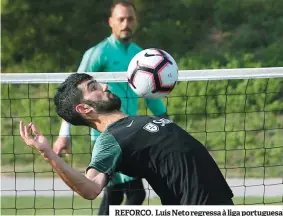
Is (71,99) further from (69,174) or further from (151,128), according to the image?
(69,174)

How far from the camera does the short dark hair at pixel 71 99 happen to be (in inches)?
198

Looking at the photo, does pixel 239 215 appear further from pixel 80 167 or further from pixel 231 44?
pixel 231 44

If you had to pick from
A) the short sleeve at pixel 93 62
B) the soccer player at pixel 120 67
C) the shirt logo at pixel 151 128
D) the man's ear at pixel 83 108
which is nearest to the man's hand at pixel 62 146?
the soccer player at pixel 120 67

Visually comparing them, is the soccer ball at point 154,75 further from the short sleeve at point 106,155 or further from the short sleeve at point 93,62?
the short sleeve at point 93,62

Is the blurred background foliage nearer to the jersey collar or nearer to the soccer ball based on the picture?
the jersey collar

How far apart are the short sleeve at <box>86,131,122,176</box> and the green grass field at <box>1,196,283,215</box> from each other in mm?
4139

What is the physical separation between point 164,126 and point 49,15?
13683 millimetres

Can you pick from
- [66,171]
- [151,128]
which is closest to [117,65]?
[151,128]

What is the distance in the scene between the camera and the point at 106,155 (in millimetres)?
4668

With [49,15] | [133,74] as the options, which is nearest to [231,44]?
[49,15]

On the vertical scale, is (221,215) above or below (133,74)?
below

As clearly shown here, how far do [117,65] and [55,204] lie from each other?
2.59 m

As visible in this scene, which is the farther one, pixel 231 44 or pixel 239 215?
pixel 231 44

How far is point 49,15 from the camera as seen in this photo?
18.3m
